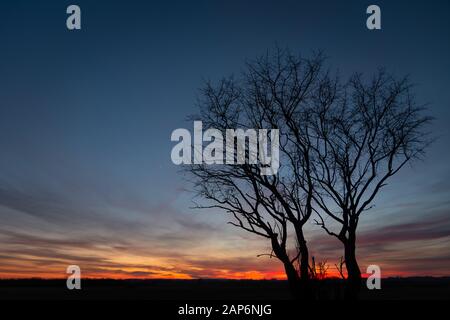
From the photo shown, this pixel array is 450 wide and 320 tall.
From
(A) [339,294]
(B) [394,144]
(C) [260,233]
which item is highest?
(B) [394,144]

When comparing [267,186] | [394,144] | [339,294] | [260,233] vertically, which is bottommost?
[339,294]

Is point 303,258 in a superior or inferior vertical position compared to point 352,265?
superior

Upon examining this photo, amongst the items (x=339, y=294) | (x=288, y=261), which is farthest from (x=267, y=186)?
(x=339, y=294)

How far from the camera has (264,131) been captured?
1711 cm

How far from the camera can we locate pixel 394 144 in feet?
55.3

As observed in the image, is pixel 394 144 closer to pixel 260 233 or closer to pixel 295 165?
pixel 295 165

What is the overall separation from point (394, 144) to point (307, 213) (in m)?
4.65
